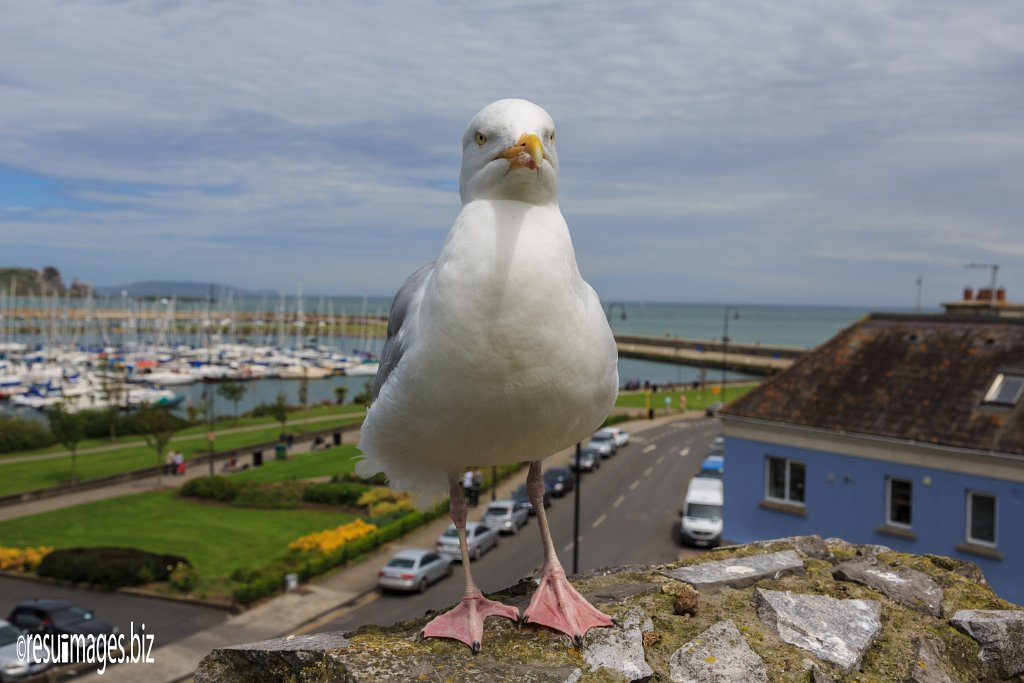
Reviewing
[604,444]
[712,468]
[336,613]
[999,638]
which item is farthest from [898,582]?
[604,444]

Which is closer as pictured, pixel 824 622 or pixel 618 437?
pixel 824 622

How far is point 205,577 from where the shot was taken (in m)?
21.3

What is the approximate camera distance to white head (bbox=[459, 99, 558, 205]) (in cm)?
354

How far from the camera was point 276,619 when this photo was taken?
18656 millimetres

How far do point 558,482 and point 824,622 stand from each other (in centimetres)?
2827

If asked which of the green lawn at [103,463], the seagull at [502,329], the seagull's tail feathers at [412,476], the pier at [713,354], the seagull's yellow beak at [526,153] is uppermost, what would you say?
the seagull's yellow beak at [526,153]

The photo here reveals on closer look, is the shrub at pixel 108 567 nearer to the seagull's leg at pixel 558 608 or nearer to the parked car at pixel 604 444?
the seagull's leg at pixel 558 608

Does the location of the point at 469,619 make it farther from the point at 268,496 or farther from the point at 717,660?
the point at 268,496

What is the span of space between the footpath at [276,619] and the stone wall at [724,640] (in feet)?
36.5

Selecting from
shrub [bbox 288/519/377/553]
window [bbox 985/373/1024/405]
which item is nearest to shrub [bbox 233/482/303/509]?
shrub [bbox 288/519/377/553]

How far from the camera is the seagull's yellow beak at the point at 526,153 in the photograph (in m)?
3.47

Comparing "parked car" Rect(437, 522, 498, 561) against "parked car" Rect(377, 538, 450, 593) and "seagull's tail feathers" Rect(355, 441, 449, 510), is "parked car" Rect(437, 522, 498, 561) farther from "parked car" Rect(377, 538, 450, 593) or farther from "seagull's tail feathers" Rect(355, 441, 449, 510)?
"seagull's tail feathers" Rect(355, 441, 449, 510)

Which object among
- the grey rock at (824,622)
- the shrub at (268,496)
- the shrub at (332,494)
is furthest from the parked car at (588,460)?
the grey rock at (824,622)

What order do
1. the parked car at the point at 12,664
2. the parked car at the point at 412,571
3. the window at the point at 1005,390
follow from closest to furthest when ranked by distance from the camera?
the parked car at the point at 12,664, the window at the point at 1005,390, the parked car at the point at 412,571
